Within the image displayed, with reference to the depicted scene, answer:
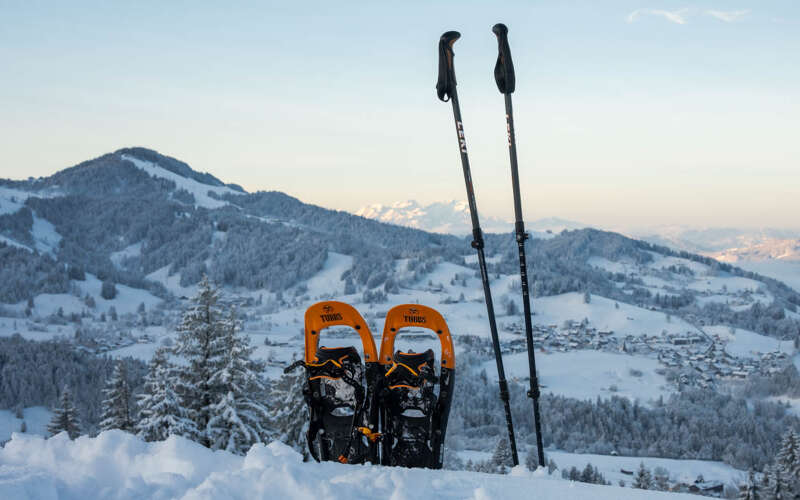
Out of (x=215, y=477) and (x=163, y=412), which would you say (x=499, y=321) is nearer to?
(x=163, y=412)

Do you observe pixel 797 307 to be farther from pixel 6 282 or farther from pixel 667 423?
pixel 6 282

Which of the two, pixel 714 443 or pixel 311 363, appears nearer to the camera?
pixel 311 363

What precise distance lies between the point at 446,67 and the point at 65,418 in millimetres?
25404

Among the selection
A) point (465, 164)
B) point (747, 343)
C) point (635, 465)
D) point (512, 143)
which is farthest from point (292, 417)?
point (747, 343)

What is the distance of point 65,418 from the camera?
932 inches

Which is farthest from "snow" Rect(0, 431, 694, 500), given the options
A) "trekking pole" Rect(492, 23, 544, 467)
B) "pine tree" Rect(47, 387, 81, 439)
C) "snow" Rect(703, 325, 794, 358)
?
"snow" Rect(703, 325, 794, 358)

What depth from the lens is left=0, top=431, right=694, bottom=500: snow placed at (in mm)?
3551

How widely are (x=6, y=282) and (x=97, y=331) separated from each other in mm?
50073

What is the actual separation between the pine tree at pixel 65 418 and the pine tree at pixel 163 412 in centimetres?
Answer: 1025

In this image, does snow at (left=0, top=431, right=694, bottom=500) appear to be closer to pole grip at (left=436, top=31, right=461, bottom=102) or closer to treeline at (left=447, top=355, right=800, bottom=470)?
pole grip at (left=436, top=31, right=461, bottom=102)

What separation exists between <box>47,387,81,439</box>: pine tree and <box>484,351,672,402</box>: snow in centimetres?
6027

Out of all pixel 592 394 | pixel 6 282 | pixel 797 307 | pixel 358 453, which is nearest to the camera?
pixel 358 453

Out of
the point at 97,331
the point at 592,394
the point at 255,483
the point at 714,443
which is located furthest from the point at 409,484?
the point at 97,331

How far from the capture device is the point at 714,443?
A: 55.9 m
